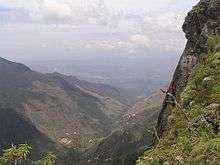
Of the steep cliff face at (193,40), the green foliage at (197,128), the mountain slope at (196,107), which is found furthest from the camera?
the steep cliff face at (193,40)

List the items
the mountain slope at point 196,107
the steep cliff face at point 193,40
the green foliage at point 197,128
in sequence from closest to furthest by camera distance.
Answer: the green foliage at point 197,128
the mountain slope at point 196,107
the steep cliff face at point 193,40

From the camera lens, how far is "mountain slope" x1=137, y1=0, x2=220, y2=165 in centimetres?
2345

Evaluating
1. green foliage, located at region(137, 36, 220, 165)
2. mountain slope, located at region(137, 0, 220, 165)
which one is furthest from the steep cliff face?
green foliage, located at region(137, 36, 220, 165)

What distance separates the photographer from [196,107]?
34406mm

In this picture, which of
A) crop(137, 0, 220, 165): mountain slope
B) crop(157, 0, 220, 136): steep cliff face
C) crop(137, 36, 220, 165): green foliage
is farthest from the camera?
crop(157, 0, 220, 136): steep cliff face

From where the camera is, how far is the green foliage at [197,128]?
2210cm

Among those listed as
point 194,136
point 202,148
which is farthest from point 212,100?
point 202,148

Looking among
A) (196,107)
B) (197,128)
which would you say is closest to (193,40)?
(196,107)

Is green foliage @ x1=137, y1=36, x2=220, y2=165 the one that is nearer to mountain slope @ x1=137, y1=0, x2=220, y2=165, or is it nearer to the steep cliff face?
mountain slope @ x1=137, y1=0, x2=220, y2=165

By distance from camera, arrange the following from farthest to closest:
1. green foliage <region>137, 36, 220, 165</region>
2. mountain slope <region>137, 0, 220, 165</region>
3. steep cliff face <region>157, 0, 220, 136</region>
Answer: steep cliff face <region>157, 0, 220, 136</region>, mountain slope <region>137, 0, 220, 165</region>, green foliage <region>137, 36, 220, 165</region>

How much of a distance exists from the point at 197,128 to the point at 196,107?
7489 millimetres

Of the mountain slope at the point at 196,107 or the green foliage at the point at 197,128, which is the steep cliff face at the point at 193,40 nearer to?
the mountain slope at the point at 196,107

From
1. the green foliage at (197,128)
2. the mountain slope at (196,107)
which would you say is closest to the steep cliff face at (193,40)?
the mountain slope at (196,107)

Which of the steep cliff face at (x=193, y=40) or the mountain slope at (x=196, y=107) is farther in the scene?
the steep cliff face at (x=193, y=40)
